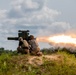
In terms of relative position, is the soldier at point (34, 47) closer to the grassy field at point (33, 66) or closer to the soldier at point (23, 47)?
the soldier at point (23, 47)

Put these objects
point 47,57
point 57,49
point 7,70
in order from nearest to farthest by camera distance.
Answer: point 7,70 → point 47,57 → point 57,49

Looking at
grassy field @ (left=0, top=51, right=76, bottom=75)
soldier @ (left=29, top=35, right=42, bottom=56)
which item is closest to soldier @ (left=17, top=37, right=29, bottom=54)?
soldier @ (left=29, top=35, right=42, bottom=56)

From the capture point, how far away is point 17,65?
26984 millimetres

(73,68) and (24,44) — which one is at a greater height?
(24,44)

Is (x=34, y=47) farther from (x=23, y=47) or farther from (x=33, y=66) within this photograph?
(x=33, y=66)

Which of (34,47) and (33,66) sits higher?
(34,47)

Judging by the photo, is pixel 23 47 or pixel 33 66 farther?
pixel 23 47

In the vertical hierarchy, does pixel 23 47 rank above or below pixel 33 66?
above

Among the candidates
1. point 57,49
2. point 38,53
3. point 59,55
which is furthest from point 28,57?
point 57,49

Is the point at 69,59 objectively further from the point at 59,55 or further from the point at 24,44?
the point at 24,44

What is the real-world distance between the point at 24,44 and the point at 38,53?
1.32 m

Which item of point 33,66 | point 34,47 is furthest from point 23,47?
point 33,66

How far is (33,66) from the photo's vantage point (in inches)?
1051

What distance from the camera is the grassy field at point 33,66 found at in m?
26.0
